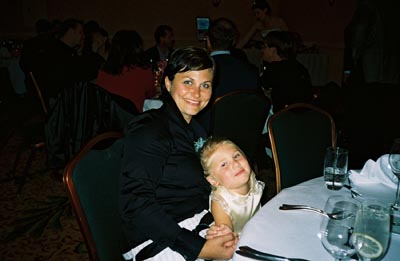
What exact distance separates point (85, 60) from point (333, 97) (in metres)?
2.65

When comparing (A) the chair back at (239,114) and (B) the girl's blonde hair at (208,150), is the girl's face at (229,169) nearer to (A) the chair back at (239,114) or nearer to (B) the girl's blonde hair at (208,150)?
(B) the girl's blonde hair at (208,150)

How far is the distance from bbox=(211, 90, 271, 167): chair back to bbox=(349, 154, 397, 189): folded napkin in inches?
51.2

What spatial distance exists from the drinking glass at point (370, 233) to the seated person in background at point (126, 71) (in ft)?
8.24

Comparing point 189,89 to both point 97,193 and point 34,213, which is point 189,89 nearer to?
point 97,193

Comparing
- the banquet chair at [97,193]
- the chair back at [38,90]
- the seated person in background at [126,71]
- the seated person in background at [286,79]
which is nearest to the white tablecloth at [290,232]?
the banquet chair at [97,193]

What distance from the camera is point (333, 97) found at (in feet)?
13.0

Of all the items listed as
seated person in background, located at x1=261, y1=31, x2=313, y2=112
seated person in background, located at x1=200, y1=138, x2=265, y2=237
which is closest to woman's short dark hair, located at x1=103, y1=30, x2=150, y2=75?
seated person in background, located at x1=261, y1=31, x2=313, y2=112

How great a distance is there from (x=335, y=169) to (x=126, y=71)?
7.02 feet

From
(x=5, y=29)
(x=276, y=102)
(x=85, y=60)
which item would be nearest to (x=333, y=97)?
(x=276, y=102)

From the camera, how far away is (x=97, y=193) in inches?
45.4

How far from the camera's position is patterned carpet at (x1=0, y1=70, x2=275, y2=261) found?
7.93ft

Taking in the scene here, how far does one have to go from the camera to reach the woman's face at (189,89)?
1.49 meters

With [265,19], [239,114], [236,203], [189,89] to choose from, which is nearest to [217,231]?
[236,203]

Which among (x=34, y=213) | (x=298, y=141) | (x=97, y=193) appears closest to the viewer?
(x=97, y=193)
